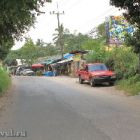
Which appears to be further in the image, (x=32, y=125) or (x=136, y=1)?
(x=136, y=1)

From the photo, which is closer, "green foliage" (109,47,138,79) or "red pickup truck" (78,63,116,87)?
"green foliage" (109,47,138,79)

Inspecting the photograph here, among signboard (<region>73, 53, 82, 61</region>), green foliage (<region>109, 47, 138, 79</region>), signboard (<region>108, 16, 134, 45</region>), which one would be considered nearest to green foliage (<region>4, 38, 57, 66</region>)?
signboard (<region>73, 53, 82, 61</region>)

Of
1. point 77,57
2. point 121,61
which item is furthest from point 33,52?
point 121,61

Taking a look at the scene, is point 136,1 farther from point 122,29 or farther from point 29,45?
point 29,45

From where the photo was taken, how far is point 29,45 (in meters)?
124

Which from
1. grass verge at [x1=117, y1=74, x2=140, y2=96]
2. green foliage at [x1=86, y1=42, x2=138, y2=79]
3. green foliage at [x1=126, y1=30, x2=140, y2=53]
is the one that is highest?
green foliage at [x1=126, y1=30, x2=140, y2=53]

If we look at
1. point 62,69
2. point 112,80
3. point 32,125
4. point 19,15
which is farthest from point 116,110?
point 62,69

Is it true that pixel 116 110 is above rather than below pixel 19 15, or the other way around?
below

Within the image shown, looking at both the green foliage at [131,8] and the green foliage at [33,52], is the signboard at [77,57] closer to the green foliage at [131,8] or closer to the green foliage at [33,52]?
the green foliage at [131,8]

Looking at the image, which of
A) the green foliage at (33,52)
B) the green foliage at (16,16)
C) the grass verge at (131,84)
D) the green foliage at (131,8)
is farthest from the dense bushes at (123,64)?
the green foliage at (33,52)

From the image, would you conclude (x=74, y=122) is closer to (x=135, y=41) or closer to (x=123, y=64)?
(x=135, y=41)

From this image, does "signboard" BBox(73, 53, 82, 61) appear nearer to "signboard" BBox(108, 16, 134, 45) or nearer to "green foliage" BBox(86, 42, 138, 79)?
"signboard" BBox(108, 16, 134, 45)

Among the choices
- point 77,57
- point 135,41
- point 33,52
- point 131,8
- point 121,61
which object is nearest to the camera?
point 131,8

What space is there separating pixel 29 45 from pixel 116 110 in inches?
4266
